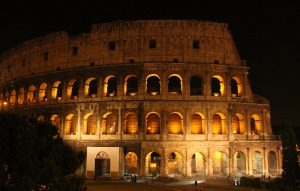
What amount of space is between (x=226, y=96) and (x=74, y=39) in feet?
Result: 58.6

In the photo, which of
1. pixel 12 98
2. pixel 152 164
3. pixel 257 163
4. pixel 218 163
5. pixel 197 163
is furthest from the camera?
pixel 12 98

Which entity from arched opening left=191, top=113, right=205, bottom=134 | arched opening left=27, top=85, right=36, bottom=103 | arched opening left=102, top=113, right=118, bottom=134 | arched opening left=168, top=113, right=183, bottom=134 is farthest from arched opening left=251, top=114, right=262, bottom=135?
arched opening left=27, top=85, right=36, bottom=103

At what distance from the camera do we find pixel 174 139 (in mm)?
29734

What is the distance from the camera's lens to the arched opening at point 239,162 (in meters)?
31.7

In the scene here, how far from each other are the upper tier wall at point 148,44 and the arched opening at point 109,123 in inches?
223

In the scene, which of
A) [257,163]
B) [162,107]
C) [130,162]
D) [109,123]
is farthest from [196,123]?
[109,123]

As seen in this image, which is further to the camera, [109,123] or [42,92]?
[42,92]

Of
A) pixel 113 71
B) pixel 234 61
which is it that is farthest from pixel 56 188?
pixel 234 61

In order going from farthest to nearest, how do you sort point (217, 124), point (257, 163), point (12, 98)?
point (12, 98)
point (257, 163)
point (217, 124)

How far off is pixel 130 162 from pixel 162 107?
6951 millimetres

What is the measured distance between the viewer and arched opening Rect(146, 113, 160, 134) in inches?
1236

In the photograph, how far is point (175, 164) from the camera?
31.9 m

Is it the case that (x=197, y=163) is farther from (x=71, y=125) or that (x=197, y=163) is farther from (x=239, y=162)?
(x=71, y=125)

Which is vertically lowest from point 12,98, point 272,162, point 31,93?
point 272,162
